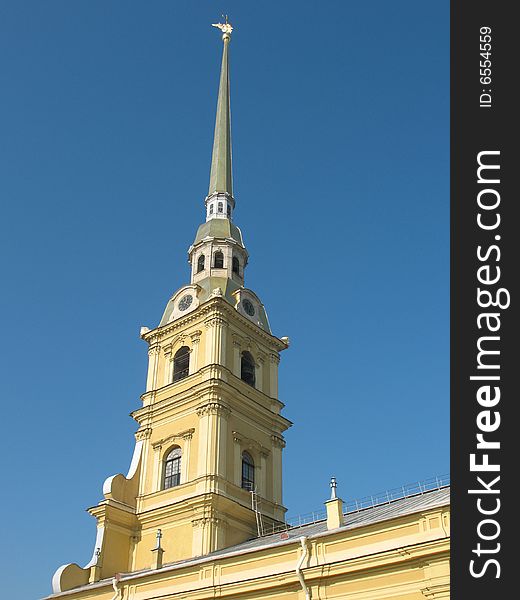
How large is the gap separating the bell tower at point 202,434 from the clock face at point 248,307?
0.06 meters

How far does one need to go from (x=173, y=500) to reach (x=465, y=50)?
1066 inches

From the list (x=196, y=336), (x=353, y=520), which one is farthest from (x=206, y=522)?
(x=196, y=336)

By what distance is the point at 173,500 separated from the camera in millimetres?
34750

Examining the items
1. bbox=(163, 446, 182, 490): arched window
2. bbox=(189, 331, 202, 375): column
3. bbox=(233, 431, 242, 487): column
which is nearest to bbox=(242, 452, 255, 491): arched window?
bbox=(233, 431, 242, 487): column

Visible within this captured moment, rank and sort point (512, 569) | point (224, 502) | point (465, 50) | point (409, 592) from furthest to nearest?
point (224, 502) → point (409, 592) → point (465, 50) → point (512, 569)

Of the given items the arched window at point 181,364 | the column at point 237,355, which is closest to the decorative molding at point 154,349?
the arched window at point 181,364

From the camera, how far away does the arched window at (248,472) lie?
3628cm

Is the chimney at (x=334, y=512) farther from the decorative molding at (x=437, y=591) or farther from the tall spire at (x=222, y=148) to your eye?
the tall spire at (x=222, y=148)

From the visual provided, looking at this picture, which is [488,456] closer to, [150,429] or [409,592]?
[409,592]

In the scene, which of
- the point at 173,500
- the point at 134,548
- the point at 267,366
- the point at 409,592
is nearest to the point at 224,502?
the point at 173,500

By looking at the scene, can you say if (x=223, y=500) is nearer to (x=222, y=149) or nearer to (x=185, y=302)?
(x=185, y=302)

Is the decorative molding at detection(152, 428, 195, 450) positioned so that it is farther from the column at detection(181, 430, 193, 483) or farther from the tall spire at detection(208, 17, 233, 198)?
the tall spire at detection(208, 17, 233, 198)

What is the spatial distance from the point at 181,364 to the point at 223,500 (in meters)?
8.42

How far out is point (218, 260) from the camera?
42.6 m
